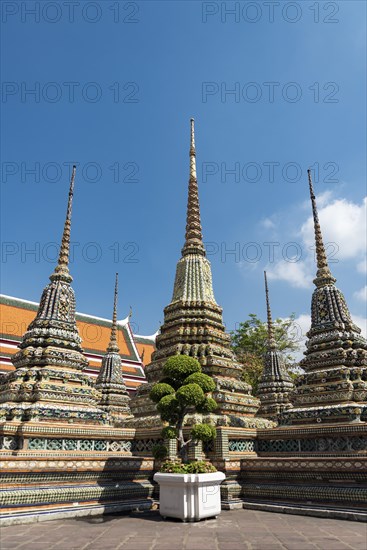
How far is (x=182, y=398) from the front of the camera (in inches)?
354

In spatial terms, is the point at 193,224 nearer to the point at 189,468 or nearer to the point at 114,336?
the point at 114,336

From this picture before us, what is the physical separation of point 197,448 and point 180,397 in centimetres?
225

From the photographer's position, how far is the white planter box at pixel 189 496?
809 cm

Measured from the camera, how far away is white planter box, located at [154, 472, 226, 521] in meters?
8.09

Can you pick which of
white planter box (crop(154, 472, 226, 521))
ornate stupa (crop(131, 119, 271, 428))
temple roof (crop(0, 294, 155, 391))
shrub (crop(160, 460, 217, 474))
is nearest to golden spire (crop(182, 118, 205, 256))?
ornate stupa (crop(131, 119, 271, 428))

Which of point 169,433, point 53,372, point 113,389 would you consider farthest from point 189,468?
point 113,389

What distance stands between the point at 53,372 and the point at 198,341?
16.1ft

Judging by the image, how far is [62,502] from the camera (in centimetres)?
933

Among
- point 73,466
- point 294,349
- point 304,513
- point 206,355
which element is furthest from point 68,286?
point 294,349

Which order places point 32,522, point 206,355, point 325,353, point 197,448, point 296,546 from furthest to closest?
point 206,355 → point 325,353 → point 197,448 → point 32,522 → point 296,546

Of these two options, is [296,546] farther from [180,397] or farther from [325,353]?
[325,353]

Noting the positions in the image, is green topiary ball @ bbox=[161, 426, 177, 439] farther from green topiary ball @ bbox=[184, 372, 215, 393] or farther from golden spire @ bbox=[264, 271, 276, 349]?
golden spire @ bbox=[264, 271, 276, 349]

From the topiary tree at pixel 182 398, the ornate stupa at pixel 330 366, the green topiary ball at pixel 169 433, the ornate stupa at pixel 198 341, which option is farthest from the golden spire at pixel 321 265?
the green topiary ball at pixel 169 433

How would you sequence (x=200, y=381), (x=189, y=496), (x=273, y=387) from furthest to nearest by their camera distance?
(x=273, y=387), (x=200, y=381), (x=189, y=496)
